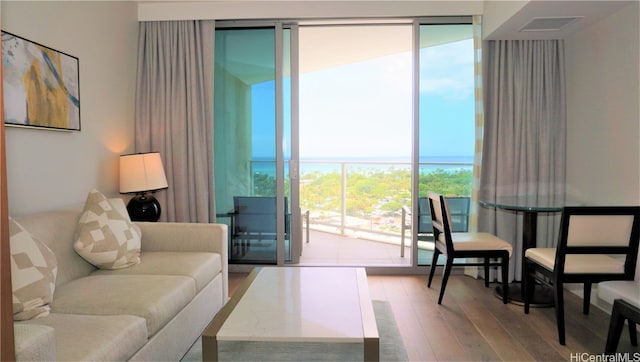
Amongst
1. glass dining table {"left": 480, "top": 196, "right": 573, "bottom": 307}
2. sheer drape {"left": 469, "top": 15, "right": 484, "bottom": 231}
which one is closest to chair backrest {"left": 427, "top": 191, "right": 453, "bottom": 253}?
glass dining table {"left": 480, "top": 196, "right": 573, "bottom": 307}

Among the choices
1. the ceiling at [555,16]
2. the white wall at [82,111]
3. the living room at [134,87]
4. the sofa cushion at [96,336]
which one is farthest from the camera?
the ceiling at [555,16]

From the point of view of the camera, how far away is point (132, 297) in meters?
2.17

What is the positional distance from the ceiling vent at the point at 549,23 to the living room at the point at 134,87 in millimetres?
196

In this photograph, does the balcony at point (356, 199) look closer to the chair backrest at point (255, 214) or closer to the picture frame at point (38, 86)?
the chair backrest at point (255, 214)

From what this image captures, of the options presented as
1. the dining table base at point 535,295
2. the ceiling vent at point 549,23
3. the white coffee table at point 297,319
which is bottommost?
the dining table base at point 535,295

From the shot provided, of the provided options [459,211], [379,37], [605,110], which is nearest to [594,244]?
[605,110]

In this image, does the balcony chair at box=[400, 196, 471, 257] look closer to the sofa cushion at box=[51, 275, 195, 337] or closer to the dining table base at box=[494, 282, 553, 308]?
the dining table base at box=[494, 282, 553, 308]

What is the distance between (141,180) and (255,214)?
47.1 inches

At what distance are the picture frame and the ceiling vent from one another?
3454mm

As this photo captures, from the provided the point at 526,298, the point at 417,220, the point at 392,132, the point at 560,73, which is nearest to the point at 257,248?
the point at 417,220

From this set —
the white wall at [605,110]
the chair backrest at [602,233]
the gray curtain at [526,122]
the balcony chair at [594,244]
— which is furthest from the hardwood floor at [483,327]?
the white wall at [605,110]

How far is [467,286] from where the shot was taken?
3877 mm

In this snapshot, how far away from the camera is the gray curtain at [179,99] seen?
412 centimetres

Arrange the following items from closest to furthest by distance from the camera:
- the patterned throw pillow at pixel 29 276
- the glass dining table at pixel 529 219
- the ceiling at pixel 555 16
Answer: the patterned throw pillow at pixel 29 276 < the ceiling at pixel 555 16 < the glass dining table at pixel 529 219
